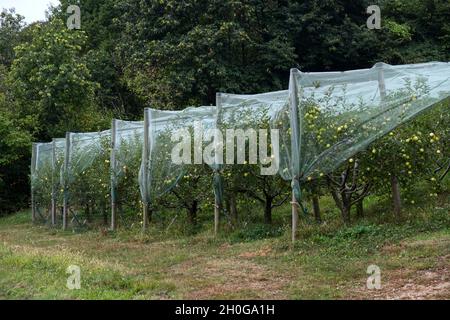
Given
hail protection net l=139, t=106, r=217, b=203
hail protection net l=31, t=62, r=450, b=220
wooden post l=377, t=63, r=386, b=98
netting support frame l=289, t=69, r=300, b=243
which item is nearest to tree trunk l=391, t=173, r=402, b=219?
hail protection net l=31, t=62, r=450, b=220

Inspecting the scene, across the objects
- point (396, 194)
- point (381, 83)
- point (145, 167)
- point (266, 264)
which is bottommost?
point (266, 264)

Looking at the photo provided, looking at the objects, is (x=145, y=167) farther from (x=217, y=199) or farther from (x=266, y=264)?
(x=266, y=264)

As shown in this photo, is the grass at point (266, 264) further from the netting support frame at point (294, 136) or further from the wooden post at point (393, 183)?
the netting support frame at point (294, 136)

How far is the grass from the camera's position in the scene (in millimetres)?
5227

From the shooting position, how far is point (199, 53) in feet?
60.0

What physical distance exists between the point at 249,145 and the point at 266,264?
96.3 inches

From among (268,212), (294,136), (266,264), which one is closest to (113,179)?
(268,212)

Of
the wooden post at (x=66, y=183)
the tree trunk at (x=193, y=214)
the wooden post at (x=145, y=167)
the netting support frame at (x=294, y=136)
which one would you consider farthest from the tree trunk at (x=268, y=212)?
the wooden post at (x=66, y=183)

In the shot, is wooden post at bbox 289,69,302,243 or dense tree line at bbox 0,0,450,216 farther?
dense tree line at bbox 0,0,450,216

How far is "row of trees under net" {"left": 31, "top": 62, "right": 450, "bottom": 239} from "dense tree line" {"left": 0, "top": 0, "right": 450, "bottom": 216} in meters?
6.14

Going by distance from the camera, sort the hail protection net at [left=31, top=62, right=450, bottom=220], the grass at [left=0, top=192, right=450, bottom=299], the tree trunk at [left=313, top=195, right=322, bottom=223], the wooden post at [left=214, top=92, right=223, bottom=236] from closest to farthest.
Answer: the grass at [left=0, top=192, right=450, bottom=299], the hail protection net at [left=31, top=62, right=450, bottom=220], the tree trunk at [left=313, top=195, right=322, bottom=223], the wooden post at [left=214, top=92, right=223, bottom=236]

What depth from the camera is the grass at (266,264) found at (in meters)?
5.23

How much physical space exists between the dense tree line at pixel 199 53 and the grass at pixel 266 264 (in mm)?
10018

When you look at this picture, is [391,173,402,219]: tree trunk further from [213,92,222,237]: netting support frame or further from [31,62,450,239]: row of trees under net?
[213,92,222,237]: netting support frame
